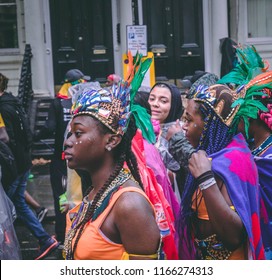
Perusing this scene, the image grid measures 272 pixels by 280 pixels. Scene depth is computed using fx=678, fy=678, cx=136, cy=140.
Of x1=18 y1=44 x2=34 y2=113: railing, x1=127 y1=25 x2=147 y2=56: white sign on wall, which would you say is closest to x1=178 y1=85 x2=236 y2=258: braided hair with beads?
x1=127 y1=25 x2=147 y2=56: white sign on wall

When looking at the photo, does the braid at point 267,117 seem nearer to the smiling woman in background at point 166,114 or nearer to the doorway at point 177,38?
the smiling woman in background at point 166,114

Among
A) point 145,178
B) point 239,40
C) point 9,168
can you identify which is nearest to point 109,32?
point 239,40

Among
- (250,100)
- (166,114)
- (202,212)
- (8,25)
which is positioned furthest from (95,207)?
(8,25)

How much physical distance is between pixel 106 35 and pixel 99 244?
37.8 ft

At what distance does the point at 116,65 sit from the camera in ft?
46.8

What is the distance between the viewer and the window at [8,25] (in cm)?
1421

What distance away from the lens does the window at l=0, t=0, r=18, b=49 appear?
14211mm

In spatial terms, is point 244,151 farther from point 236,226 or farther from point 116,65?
point 116,65

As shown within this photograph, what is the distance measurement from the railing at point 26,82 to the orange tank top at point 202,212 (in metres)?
8.26

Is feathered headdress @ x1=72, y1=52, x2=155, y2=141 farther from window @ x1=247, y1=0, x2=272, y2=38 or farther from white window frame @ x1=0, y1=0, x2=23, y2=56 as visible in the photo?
window @ x1=247, y1=0, x2=272, y2=38

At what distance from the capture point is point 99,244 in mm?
3027

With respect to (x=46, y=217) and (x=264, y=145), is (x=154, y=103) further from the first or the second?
(x=46, y=217)

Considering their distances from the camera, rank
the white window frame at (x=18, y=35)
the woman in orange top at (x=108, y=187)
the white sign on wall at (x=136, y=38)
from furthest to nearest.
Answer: the white window frame at (x=18, y=35), the white sign on wall at (x=136, y=38), the woman in orange top at (x=108, y=187)

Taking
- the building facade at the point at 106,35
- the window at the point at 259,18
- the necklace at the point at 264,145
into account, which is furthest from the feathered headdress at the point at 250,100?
the window at the point at 259,18
